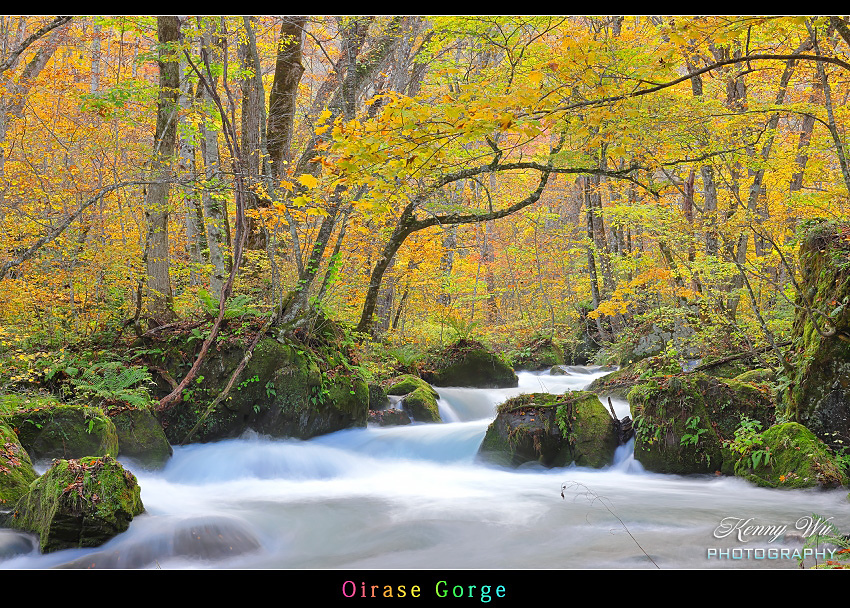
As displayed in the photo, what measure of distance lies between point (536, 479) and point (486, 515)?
4.72ft

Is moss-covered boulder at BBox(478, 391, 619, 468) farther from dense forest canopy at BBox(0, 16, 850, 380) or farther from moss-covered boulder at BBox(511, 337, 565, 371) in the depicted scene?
moss-covered boulder at BBox(511, 337, 565, 371)

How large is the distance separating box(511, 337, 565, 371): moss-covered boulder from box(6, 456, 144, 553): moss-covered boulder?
1285cm

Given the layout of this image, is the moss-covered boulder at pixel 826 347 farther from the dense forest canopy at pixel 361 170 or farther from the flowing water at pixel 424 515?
the flowing water at pixel 424 515

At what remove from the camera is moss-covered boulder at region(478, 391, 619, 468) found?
7328 millimetres

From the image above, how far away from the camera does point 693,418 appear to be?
21.8 feet

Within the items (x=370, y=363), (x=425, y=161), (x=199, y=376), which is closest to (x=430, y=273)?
(x=370, y=363)

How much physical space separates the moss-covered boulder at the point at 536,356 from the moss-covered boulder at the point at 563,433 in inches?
348

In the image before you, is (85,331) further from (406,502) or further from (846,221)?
(846,221)

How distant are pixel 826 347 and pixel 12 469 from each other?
8152 mm

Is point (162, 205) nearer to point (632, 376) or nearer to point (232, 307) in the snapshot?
point (232, 307)

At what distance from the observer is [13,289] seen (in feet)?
27.3

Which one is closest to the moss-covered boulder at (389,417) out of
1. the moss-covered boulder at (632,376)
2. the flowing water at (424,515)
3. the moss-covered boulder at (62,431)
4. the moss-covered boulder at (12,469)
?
the flowing water at (424,515)

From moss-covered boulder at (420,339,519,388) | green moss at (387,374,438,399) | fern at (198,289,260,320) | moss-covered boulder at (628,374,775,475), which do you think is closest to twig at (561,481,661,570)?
moss-covered boulder at (628,374,775,475)

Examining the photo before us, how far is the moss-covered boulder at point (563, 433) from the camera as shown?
7.33 metres
